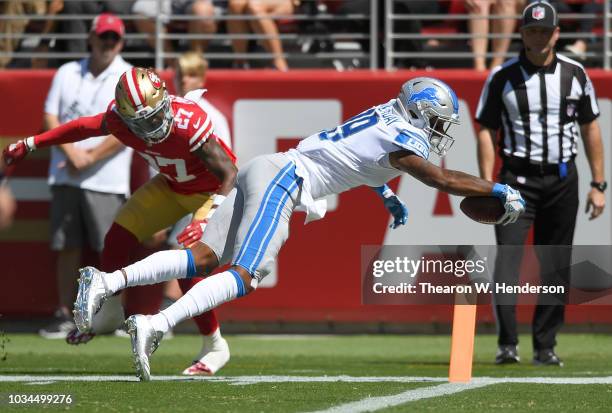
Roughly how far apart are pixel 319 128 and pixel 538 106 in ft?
8.18

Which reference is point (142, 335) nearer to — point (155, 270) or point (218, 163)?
point (155, 270)

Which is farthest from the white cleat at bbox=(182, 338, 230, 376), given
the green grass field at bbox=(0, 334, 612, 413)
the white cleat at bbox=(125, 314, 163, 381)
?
the white cleat at bbox=(125, 314, 163, 381)

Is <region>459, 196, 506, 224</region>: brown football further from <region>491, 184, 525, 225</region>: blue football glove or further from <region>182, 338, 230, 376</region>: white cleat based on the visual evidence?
<region>182, 338, 230, 376</region>: white cleat

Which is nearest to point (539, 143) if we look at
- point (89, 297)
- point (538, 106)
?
point (538, 106)

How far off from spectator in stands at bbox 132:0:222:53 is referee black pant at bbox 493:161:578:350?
3.51 m

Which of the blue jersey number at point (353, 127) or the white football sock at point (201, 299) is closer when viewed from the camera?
the white football sock at point (201, 299)

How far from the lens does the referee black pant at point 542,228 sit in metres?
8.03

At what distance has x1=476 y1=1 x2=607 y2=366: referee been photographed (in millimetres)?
8102

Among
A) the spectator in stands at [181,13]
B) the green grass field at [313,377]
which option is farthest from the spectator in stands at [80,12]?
the green grass field at [313,377]

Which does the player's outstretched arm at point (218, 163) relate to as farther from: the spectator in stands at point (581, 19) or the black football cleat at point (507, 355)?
the spectator in stands at point (581, 19)

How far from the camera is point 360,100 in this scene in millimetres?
10266

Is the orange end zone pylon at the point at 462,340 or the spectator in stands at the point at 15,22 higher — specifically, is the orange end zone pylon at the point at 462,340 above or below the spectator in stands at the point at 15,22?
below

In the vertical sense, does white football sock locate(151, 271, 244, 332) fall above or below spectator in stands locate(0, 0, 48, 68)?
below

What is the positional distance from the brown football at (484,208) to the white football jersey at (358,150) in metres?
0.34
